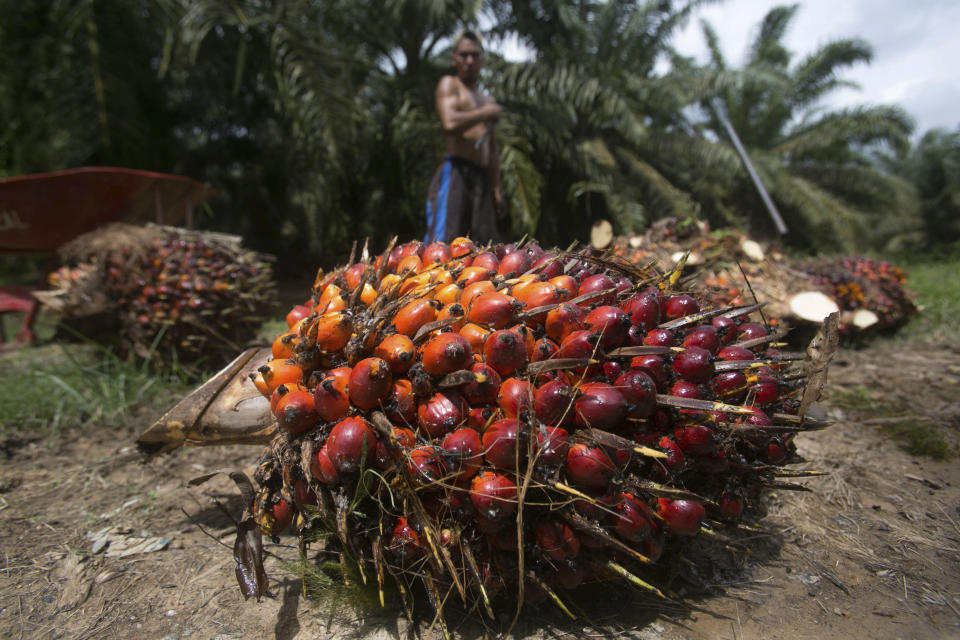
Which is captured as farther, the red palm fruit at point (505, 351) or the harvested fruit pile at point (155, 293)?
the harvested fruit pile at point (155, 293)

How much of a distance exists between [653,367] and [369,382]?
0.76 metres

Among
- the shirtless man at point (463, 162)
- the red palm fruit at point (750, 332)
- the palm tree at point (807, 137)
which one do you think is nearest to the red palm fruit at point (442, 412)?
the red palm fruit at point (750, 332)

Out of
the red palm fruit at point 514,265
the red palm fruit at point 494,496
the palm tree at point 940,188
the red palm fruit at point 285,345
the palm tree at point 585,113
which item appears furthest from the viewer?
the palm tree at point 940,188

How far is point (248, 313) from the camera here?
398 cm

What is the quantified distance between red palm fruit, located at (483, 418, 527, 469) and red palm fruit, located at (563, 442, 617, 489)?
125mm

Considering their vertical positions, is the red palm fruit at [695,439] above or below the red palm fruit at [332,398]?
below

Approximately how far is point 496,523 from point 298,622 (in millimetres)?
766

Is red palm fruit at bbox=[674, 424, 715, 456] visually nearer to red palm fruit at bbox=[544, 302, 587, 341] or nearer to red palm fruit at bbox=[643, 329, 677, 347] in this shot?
red palm fruit at bbox=[643, 329, 677, 347]

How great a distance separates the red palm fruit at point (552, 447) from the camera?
1344mm

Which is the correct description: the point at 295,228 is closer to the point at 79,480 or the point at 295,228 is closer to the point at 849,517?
the point at 79,480

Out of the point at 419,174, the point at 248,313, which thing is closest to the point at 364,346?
the point at 248,313

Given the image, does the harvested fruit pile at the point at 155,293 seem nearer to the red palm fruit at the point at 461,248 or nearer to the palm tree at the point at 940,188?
the red palm fruit at the point at 461,248

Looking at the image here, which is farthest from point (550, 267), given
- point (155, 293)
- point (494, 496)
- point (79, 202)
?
point (79, 202)

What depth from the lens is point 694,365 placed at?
1.53 metres
